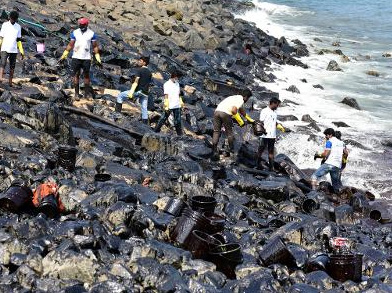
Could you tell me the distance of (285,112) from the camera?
63.4 feet

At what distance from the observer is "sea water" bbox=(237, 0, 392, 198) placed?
15.2 meters

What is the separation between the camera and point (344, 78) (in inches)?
1051

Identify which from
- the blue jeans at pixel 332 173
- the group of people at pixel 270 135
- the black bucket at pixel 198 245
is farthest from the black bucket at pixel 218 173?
the black bucket at pixel 198 245

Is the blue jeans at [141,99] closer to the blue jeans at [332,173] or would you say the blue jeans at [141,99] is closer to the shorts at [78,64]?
the shorts at [78,64]

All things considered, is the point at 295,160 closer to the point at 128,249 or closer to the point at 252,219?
the point at 252,219

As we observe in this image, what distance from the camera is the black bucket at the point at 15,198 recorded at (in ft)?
24.3

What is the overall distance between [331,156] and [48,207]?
6446 millimetres

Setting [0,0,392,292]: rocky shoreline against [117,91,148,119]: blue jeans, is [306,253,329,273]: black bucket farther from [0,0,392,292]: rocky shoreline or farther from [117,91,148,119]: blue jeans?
[117,91,148,119]: blue jeans

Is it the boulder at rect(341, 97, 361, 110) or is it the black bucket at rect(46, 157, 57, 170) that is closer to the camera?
the black bucket at rect(46, 157, 57, 170)

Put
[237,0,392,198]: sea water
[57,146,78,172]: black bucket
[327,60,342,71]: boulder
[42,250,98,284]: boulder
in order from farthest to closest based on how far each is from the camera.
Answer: [327,60,342,71]: boulder → [237,0,392,198]: sea water → [57,146,78,172]: black bucket → [42,250,98,284]: boulder

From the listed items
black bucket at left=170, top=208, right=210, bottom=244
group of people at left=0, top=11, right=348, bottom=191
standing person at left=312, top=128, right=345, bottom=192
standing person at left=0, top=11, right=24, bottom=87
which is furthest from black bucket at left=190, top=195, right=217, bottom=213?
standing person at left=0, top=11, right=24, bottom=87

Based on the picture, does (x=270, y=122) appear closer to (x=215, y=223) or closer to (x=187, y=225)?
(x=215, y=223)

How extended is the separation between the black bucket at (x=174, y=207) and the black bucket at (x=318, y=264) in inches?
71.1

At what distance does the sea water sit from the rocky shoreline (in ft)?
5.19
